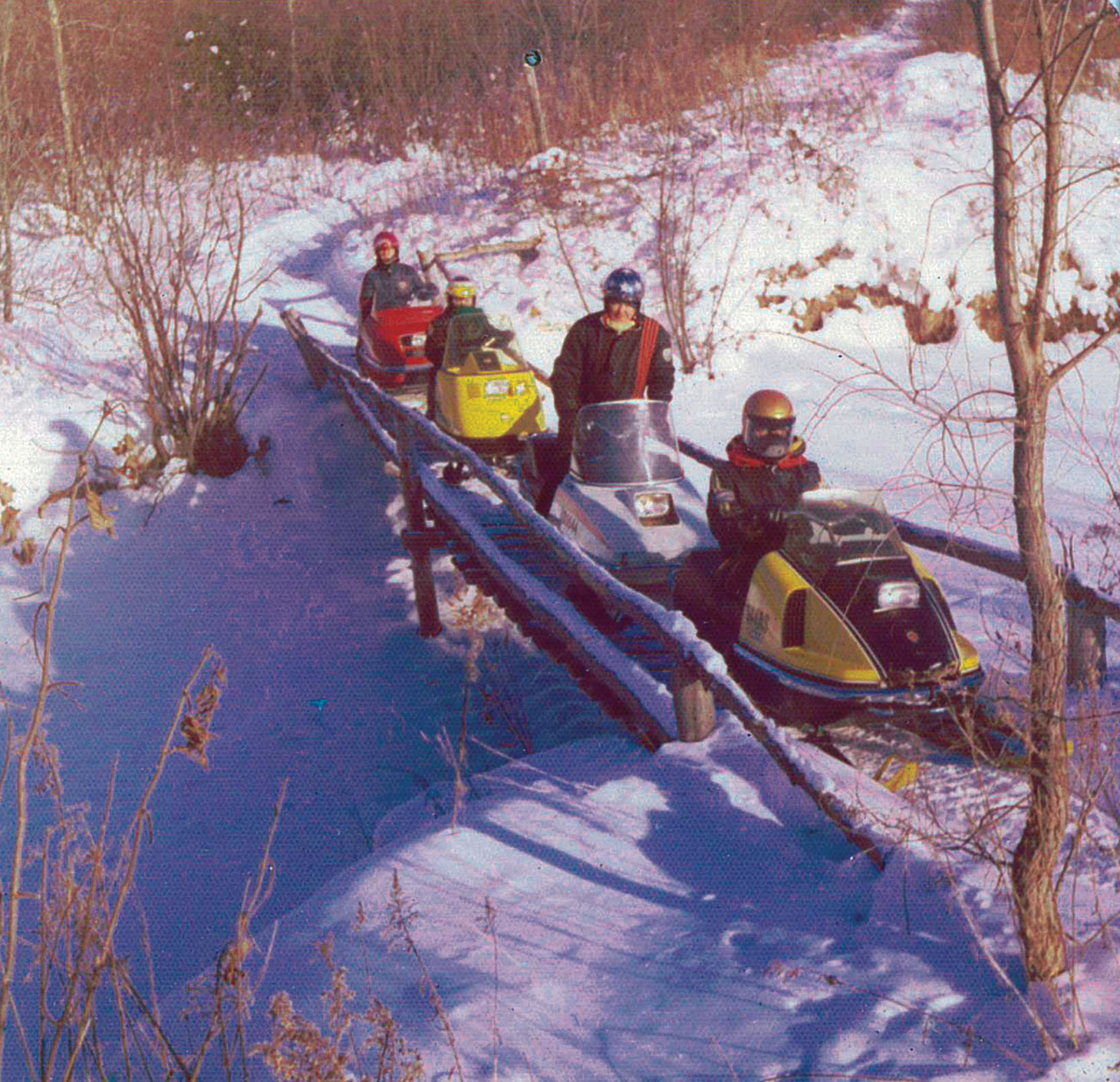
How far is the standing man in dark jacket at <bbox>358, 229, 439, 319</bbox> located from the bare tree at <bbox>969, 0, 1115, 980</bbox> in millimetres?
8947

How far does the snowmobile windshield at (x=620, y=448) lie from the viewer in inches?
237

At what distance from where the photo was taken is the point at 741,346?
40.6 ft

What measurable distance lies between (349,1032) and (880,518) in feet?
8.98

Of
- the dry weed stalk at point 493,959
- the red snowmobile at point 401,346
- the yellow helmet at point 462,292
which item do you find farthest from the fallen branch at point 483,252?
the dry weed stalk at point 493,959

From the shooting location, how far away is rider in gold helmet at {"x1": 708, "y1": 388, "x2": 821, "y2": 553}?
15.7 feet

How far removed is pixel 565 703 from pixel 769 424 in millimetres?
2706

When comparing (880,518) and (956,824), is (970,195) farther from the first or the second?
(956,824)

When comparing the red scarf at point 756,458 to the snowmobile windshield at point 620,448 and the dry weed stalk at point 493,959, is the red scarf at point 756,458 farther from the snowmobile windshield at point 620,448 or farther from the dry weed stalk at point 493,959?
the dry weed stalk at point 493,959

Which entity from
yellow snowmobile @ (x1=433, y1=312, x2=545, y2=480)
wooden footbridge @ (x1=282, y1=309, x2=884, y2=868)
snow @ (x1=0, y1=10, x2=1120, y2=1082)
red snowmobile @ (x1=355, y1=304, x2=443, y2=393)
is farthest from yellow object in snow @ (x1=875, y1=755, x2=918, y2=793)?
red snowmobile @ (x1=355, y1=304, x2=443, y2=393)

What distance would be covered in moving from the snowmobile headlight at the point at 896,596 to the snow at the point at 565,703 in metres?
0.44

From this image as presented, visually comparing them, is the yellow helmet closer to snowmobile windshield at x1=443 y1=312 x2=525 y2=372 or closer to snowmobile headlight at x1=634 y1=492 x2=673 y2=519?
snowmobile windshield at x1=443 y1=312 x2=525 y2=372

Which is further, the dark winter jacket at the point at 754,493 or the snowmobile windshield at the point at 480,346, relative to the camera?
the snowmobile windshield at the point at 480,346

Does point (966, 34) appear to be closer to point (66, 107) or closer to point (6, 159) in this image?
point (66, 107)

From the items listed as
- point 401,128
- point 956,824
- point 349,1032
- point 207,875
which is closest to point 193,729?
point 349,1032
